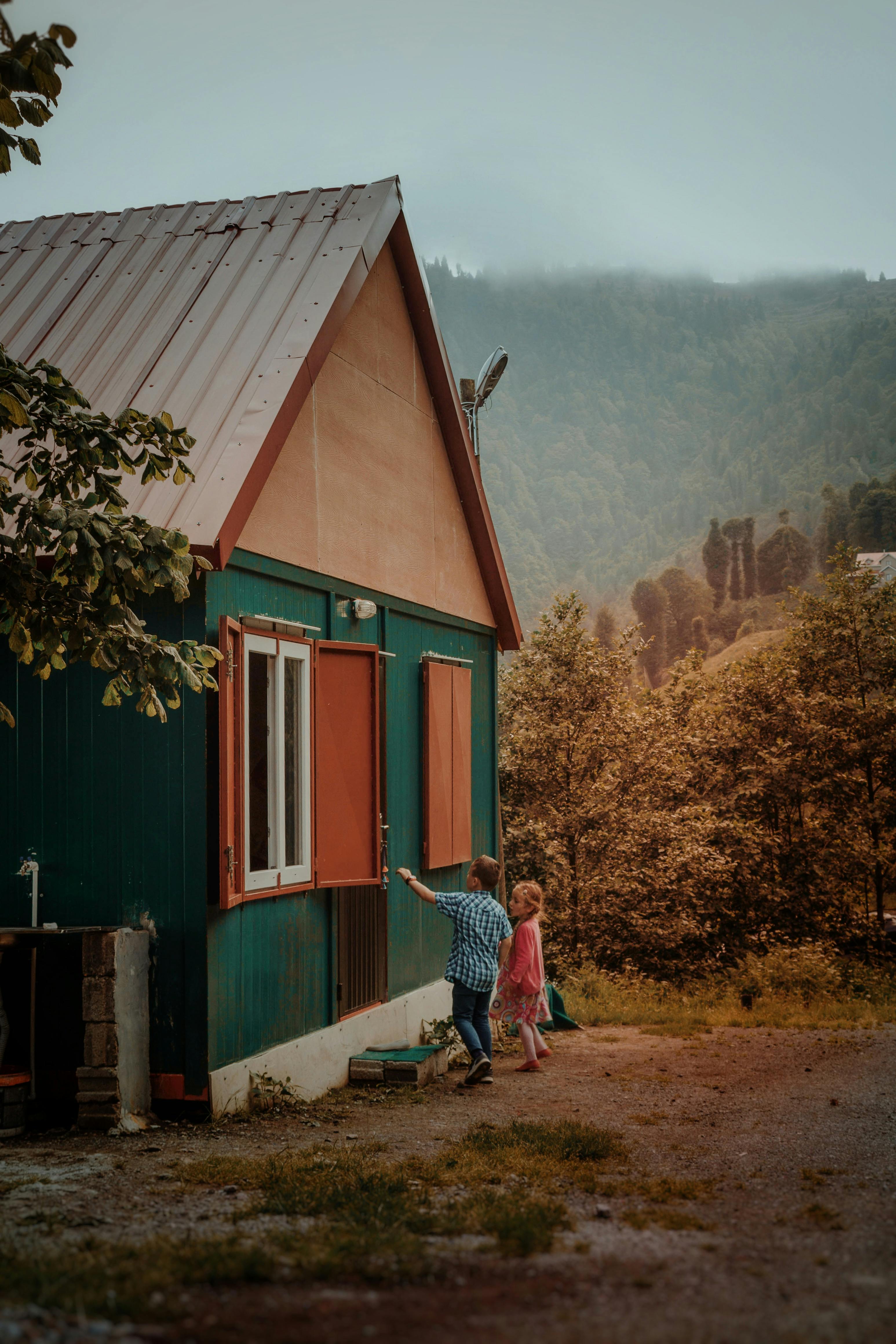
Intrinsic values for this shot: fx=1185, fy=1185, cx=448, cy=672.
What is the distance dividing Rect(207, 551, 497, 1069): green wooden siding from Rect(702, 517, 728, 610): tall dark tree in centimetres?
8739

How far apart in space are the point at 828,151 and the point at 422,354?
120 metres

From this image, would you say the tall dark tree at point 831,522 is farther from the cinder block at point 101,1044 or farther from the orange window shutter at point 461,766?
the cinder block at point 101,1044

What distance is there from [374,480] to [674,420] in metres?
106

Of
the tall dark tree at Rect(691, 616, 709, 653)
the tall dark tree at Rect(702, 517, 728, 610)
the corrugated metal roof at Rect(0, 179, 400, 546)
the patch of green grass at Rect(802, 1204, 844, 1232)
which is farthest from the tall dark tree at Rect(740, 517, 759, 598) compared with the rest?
the patch of green grass at Rect(802, 1204, 844, 1232)

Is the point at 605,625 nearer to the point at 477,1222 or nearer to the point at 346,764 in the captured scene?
the point at 346,764

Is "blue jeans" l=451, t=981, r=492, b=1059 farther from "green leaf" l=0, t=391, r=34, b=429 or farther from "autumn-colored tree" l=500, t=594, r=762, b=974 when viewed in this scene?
"autumn-colored tree" l=500, t=594, r=762, b=974

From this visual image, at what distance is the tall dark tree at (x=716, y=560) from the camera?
9669cm

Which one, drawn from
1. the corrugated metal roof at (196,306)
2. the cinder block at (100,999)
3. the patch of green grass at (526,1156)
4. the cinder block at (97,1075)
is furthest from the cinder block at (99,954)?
the corrugated metal roof at (196,306)

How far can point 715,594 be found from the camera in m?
95.6

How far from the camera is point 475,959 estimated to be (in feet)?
27.5

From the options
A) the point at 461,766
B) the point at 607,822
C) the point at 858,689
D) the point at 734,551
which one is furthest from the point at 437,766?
the point at 734,551

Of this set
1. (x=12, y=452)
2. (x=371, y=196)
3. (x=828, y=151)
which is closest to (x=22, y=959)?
(x=12, y=452)

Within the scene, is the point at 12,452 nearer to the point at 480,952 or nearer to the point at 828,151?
the point at 480,952

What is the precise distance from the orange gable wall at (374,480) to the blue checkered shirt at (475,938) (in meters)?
2.50
